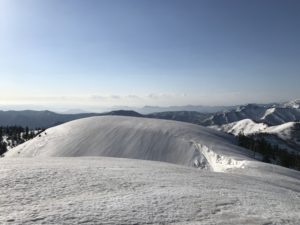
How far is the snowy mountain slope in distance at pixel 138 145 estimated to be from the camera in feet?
236

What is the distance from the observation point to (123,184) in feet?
63.3

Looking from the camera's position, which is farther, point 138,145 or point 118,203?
point 138,145

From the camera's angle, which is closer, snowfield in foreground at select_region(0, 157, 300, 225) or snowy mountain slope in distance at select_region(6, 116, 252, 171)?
snowfield in foreground at select_region(0, 157, 300, 225)

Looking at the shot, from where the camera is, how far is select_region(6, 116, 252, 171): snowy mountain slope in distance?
236ft

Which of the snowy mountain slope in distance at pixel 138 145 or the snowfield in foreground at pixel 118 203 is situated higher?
the snowfield in foreground at pixel 118 203

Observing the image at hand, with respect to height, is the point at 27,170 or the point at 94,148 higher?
the point at 27,170

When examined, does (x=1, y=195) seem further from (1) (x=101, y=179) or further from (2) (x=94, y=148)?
(2) (x=94, y=148)

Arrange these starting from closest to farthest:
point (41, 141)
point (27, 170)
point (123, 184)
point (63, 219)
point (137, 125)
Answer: point (63, 219), point (123, 184), point (27, 170), point (41, 141), point (137, 125)

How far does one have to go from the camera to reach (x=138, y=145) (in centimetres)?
8300

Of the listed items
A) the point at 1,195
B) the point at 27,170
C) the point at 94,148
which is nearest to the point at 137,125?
the point at 94,148

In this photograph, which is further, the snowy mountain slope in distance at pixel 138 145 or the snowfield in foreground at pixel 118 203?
the snowy mountain slope in distance at pixel 138 145

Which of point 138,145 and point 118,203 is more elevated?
point 118,203

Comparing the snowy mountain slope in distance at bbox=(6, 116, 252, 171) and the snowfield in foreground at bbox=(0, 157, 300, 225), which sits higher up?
the snowfield in foreground at bbox=(0, 157, 300, 225)

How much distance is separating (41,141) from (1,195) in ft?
271
